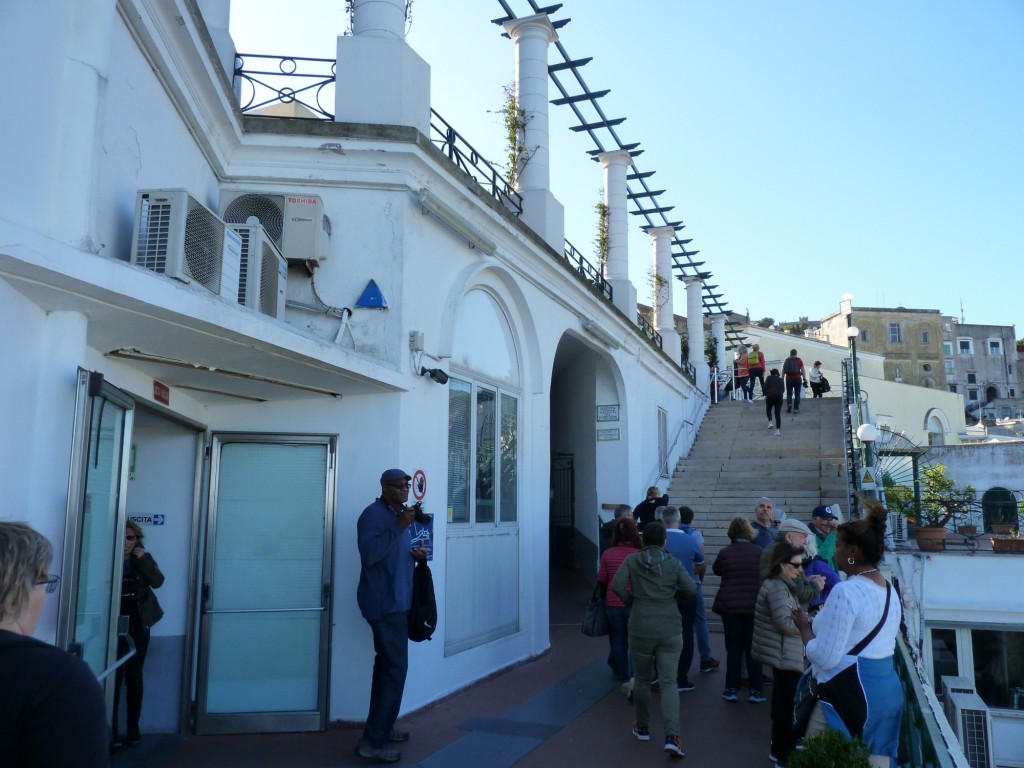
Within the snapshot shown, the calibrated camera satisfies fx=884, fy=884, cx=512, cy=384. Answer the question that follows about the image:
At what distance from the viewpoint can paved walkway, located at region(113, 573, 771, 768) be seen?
633 centimetres

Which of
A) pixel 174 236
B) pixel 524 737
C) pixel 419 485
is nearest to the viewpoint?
pixel 174 236

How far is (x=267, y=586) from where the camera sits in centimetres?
716

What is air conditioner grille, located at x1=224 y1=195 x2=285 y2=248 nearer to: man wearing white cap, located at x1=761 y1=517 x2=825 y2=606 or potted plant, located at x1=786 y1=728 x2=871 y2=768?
man wearing white cap, located at x1=761 y1=517 x2=825 y2=606

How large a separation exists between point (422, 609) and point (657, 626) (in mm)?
1771

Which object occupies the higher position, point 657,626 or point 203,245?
point 203,245

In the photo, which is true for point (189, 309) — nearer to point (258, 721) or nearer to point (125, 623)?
point (125, 623)

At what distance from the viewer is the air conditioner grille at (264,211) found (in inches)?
293

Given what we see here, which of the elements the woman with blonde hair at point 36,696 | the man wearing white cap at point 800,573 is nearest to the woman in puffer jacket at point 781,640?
the man wearing white cap at point 800,573

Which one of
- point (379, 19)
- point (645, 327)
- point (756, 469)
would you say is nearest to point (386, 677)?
point (379, 19)

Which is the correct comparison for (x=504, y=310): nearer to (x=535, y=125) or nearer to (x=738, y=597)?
(x=535, y=125)

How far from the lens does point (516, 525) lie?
10.2 m

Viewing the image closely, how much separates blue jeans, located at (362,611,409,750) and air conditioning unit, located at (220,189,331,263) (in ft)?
10.1

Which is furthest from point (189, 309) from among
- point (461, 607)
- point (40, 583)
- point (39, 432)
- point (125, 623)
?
point (461, 607)

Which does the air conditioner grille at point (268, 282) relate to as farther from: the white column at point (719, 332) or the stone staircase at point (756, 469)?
the white column at point (719, 332)
